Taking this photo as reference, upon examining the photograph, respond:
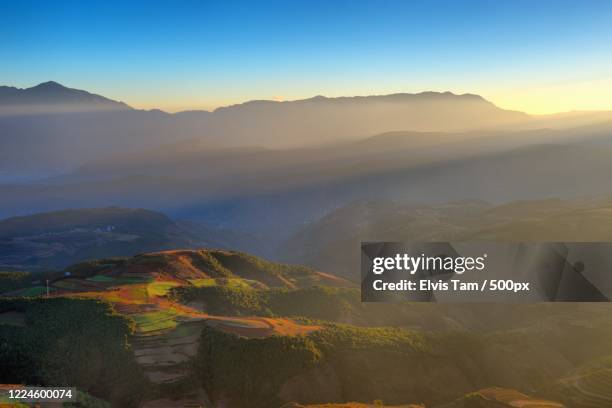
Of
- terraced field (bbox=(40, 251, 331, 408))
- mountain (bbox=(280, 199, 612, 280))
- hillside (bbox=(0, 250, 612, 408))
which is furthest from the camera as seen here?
mountain (bbox=(280, 199, 612, 280))

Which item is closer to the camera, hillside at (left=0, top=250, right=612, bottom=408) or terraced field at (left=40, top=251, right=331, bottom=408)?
hillside at (left=0, top=250, right=612, bottom=408)

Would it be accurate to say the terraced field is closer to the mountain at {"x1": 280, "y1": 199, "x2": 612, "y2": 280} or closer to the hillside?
the hillside

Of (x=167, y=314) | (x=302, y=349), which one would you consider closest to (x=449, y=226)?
(x=167, y=314)

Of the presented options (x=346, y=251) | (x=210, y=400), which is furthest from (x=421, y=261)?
(x=346, y=251)

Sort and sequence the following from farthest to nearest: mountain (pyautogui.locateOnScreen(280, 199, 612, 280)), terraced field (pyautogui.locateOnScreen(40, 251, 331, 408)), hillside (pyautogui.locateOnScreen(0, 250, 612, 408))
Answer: mountain (pyautogui.locateOnScreen(280, 199, 612, 280))
terraced field (pyautogui.locateOnScreen(40, 251, 331, 408))
hillside (pyautogui.locateOnScreen(0, 250, 612, 408))

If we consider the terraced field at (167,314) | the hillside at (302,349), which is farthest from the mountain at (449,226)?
the terraced field at (167,314)

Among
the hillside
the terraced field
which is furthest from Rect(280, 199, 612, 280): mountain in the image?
the terraced field

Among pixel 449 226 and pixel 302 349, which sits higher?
pixel 302 349

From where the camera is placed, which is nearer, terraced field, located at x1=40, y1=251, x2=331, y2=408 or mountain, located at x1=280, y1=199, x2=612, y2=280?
terraced field, located at x1=40, y1=251, x2=331, y2=408

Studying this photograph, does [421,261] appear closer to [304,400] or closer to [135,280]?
[304,400]

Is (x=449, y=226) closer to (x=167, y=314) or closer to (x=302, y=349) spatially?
(x=167, y=314)

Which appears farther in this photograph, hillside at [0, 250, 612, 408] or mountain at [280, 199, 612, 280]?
mountain at [280, 199, 612, 280]

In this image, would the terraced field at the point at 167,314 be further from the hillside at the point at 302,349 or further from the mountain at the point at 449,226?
the mountain at the point at 449,226
